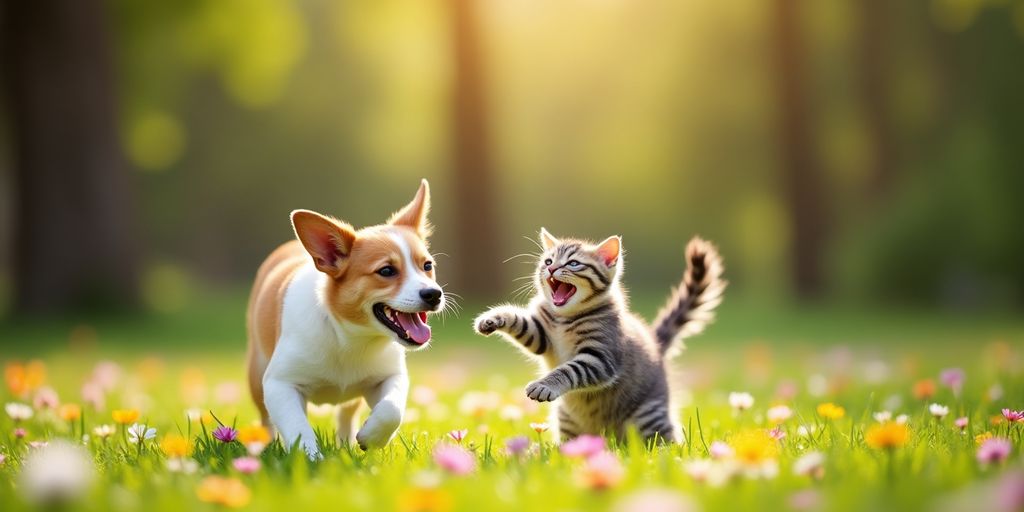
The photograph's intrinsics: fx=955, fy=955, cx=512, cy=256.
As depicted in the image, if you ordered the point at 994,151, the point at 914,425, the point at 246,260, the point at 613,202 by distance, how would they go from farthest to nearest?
the point at 246,260 → the point at 613,202 → the point at 994,151 → the point at 914,425

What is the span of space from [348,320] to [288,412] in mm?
516

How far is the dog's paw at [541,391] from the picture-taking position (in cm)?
406

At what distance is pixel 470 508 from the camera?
267 cm

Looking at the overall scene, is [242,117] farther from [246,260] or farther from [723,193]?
[723,193]

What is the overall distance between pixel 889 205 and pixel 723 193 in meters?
10.7

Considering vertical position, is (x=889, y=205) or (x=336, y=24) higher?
(x=336, y=24)

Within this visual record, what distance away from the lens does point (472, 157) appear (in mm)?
17141

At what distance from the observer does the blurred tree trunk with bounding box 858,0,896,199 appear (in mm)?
23281

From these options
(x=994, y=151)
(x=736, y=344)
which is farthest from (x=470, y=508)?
(x=994, y=151)

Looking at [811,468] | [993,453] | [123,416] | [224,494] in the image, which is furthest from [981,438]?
[123,416]

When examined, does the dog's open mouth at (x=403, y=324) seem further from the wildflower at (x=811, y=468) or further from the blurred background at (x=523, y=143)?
the blurred background at (x=523, y=143)

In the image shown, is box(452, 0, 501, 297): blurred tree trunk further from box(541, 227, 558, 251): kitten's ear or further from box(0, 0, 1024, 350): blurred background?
box(541, 227, 558, 251): kitten's ear

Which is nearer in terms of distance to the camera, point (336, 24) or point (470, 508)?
point (470, 508)

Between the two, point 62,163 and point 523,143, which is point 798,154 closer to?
point 62,163
